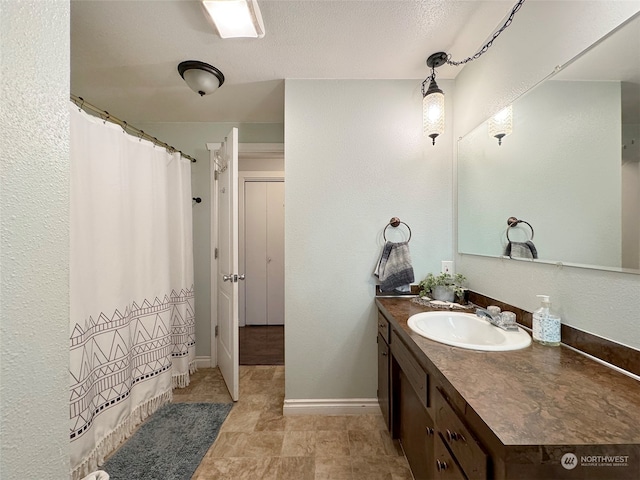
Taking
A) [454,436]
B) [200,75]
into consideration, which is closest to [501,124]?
[454,436]

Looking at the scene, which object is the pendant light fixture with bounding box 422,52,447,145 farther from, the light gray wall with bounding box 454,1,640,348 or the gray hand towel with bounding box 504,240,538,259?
the gray hand towel with bounding box 504,240,538,259

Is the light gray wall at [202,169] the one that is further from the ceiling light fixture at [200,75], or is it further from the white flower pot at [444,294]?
the white flower pot at [444,294]

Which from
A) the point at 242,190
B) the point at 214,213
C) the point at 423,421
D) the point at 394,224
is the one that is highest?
the point at 242,190

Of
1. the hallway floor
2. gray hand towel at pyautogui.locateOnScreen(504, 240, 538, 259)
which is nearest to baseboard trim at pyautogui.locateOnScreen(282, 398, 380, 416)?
the hallway floor

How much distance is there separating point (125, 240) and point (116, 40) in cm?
115

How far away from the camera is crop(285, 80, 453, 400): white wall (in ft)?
5.86

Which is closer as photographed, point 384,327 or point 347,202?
point 384,327

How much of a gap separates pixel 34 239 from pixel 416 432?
1.46 meters

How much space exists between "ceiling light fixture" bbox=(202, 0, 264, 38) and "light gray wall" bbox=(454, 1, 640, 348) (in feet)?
4.08

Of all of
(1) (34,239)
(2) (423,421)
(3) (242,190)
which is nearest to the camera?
(1) (34,239)

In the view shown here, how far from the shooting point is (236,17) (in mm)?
1258

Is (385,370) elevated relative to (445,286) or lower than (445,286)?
lower

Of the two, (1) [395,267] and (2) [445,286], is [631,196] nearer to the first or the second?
(2) [445,286]

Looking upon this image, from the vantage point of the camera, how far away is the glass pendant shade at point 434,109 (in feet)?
4.99
